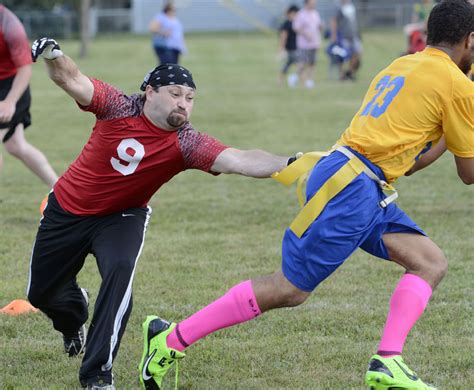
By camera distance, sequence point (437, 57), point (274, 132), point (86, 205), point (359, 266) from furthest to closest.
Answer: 1. point (274, 132)
2. point (359, 266)
3. point (86, 205)
4. point (437, 57)

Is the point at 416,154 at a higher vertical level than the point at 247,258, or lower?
higher

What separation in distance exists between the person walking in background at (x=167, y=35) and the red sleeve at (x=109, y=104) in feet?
55.0

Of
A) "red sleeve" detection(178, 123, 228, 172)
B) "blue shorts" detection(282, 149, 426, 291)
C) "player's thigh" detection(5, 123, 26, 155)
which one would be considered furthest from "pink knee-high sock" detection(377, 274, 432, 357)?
"player's thigh" detection(5, 123, 26, 155)

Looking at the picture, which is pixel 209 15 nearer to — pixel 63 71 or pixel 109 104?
pixel 109 104

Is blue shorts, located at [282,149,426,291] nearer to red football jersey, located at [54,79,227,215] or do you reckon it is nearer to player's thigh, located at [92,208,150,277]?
red football jersey, located at [54,79,227,215]

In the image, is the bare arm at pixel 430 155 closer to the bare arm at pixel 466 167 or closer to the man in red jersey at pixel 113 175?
the bare arm at pixel 466 167

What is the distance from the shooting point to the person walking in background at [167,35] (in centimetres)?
2116

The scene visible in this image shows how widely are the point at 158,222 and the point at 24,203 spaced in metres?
1.62

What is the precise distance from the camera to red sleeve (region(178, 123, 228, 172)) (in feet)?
14.8

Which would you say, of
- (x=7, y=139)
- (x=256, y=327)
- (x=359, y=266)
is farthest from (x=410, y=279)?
(x=7, y=139)

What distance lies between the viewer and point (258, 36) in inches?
1892

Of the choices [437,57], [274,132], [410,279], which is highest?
[437,57]

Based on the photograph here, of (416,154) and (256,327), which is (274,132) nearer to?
(256,327)

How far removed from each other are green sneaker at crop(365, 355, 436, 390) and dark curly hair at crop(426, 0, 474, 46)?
148cm
